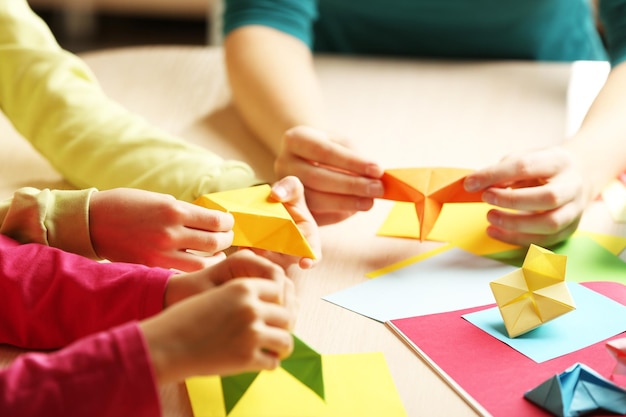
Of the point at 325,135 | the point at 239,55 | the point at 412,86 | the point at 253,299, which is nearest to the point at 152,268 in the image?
the point at 253,299

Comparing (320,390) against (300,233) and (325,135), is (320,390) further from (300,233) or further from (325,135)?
(325,135)

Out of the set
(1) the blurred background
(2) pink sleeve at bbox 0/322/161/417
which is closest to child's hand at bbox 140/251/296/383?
(2) pink sleeve at bbox 0/322/161/417

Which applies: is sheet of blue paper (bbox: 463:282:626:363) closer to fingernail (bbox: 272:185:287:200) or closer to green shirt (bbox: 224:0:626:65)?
fingernail (bbox: 272:185:287:200)

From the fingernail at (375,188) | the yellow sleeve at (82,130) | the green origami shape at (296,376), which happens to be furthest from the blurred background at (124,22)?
the green origami shape at (296,376)

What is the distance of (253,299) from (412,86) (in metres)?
0.74

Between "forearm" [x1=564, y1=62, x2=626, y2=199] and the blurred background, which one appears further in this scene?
the blurred background

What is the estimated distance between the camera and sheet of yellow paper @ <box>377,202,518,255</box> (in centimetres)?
83

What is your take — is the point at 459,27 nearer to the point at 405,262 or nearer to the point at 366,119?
the point at 366,119

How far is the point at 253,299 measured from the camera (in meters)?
0.52

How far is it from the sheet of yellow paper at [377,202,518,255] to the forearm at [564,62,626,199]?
0.12m

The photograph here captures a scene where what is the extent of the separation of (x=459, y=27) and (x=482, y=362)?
78cm

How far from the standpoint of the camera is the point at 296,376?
59cm

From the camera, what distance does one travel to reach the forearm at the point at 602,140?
0.90 meters

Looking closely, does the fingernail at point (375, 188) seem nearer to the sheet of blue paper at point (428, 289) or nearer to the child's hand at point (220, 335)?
the sheet of blue paper at point (428, 289)
